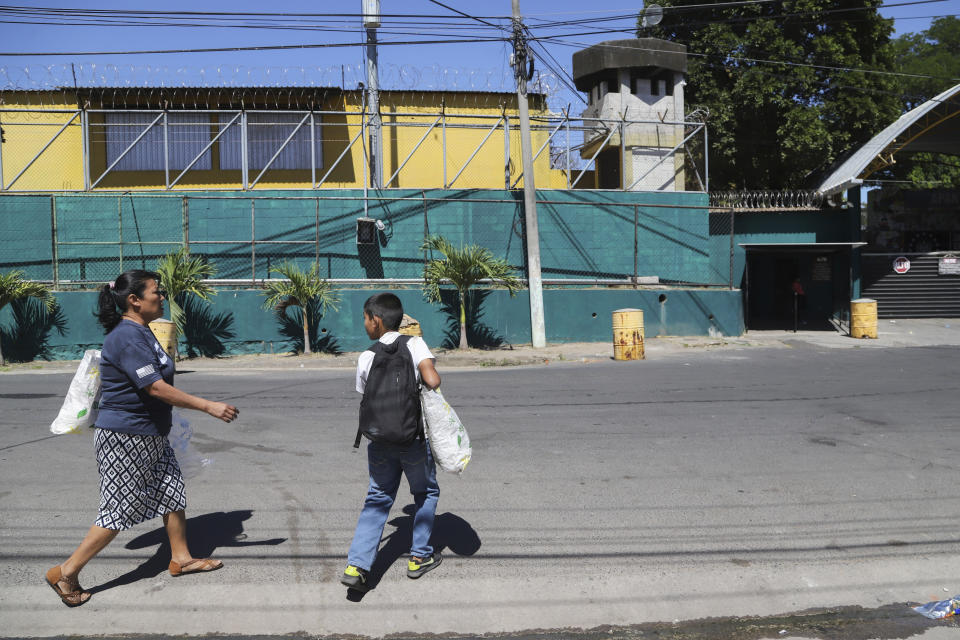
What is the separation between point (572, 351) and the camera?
17297 millimetres

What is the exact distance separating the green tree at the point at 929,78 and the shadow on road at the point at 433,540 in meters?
29.4

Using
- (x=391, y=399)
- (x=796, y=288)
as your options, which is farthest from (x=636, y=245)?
(x=391, y=399)

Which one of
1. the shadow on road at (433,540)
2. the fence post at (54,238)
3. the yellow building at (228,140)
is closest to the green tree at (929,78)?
the yellow building at (228,140)

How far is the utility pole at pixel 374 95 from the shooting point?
20.6 meters

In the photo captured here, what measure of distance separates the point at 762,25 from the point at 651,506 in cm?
2379

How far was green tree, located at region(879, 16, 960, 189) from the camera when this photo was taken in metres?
33.2

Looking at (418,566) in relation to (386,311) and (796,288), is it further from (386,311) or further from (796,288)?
(796,288)

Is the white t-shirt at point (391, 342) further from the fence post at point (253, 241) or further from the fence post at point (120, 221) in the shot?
the fence post at point (120, 221)

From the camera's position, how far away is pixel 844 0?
25750 millimetres

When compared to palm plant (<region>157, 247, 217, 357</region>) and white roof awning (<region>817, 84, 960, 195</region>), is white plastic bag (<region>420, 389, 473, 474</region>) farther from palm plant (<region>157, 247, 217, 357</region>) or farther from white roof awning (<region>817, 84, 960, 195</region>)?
white roof awning (<region>817, 84, 960, 195</region>)

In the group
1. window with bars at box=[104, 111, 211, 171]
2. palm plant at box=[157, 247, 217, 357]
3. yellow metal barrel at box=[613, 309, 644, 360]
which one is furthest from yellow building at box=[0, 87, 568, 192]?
yellow metal barrel at box=[613, 309, 644, 360]

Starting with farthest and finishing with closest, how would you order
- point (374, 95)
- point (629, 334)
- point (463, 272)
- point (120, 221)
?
point (374, 95), point (120, 221), point (463, 272), point (629, 334)

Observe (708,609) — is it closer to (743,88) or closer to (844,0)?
(743,88)

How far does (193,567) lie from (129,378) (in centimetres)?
117
